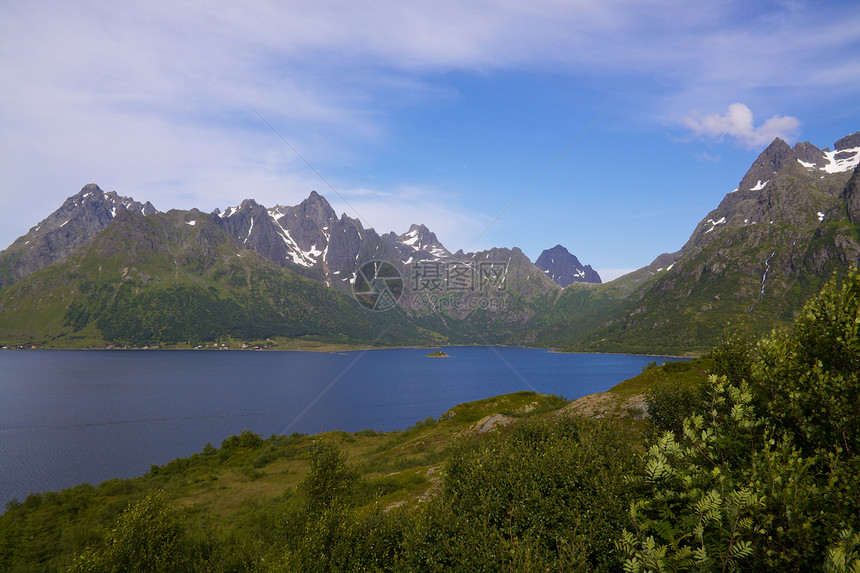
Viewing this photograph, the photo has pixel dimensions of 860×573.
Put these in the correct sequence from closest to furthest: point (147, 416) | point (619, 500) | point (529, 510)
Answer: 1. point (619, 500)
2. point (529, 510)
3. point (147, 416)

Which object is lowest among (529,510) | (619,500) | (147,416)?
(147,416)

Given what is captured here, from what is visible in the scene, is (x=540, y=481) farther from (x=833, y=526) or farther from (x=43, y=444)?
(x=43, y=444)

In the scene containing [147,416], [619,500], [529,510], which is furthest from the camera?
[147,416]

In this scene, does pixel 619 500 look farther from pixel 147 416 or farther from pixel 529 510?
pixel 147 416

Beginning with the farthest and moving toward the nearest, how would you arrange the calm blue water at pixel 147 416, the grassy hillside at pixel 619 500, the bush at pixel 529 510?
the calm blue water at pixel 147 416
the bush at pixel 529 510
the grassy hillside at pixel 619 500

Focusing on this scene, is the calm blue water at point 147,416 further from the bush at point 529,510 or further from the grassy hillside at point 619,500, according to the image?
the bush at point 529,510

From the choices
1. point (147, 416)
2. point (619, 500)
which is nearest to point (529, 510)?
point (619, 500)

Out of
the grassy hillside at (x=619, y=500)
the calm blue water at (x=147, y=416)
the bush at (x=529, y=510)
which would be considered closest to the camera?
the grassy hillside at (x=619, y=500)

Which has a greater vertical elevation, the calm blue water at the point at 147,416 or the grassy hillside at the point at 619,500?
the grassy hillside at the point at 619,500

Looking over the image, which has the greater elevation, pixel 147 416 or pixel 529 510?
pixel 529 510

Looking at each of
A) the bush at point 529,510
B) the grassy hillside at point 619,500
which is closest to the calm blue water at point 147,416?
the grassy hillside at point 619,500

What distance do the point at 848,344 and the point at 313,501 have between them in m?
35.2

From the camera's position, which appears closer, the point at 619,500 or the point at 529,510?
the point at 619,500

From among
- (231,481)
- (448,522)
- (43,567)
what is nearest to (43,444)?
(231,481)
